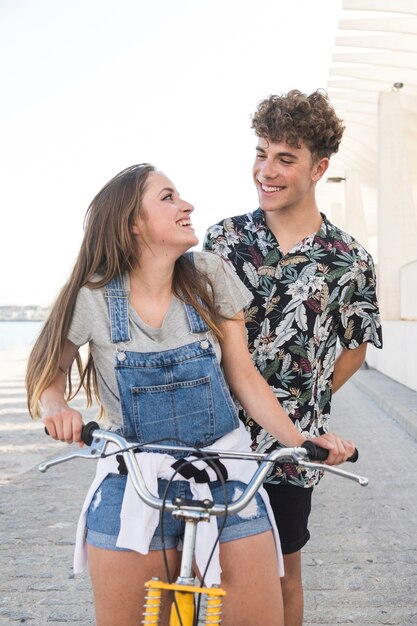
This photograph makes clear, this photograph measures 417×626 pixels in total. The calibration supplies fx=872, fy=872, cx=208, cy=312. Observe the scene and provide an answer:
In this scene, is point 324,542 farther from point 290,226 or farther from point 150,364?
point 150,364

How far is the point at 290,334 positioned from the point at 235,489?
1.04 metres

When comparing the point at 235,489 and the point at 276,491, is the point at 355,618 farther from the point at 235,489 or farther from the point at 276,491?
the point at 235,489

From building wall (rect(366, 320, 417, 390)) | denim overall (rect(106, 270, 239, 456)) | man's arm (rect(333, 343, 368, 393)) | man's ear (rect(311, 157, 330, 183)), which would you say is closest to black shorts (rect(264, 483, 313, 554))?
→ man's arm (rect(333, 343, 368, 393))

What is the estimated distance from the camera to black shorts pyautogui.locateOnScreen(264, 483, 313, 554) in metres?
3.62

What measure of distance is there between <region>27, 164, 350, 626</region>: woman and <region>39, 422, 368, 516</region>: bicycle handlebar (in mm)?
147

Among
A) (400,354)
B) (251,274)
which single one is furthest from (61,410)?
(400,354)

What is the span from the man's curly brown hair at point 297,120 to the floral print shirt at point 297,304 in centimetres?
38

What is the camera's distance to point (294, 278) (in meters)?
3.71

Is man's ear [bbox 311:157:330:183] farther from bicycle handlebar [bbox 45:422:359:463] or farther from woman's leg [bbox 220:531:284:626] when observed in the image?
woman's leg [bbox 220:531:284:626]

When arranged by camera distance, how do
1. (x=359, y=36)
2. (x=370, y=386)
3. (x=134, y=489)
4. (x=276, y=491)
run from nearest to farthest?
(x=134, y=489), (x=276, y=491), (x=370, y=386), (x=359, y=36)

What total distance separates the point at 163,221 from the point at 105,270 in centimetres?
26

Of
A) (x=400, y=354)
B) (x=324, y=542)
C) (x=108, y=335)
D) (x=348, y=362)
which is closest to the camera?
(x=108, y=335)

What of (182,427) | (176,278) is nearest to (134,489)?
(182,427)

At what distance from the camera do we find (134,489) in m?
2.63
